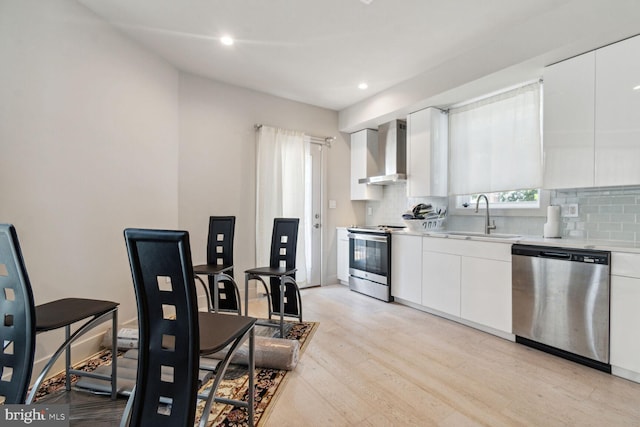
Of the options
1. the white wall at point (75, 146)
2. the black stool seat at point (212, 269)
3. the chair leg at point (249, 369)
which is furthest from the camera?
the black stool seat at point (212, 269)

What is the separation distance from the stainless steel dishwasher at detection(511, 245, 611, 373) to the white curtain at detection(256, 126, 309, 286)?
2608 millimetres

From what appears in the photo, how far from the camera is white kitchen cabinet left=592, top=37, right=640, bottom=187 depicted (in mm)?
2074

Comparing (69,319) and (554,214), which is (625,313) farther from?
(69,319)

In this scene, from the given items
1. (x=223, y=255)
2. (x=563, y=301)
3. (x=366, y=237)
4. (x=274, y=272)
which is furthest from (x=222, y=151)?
(x=563, y=301)

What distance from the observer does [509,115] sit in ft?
9.90

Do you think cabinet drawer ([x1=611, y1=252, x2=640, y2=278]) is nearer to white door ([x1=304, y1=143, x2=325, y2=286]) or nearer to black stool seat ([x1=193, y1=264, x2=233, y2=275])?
black stool seat ([x1=193, y1=264, x2=233, y2=275])

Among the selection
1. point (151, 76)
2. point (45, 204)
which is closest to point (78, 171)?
point (45, 204)

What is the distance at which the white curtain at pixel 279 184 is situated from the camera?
12.6ft

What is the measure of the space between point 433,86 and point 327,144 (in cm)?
183

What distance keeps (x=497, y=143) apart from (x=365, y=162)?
1845 mm

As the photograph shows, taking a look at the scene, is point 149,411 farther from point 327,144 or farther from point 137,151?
point 327,144

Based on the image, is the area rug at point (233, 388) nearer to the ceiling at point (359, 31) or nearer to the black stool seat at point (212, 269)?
the black stool seat at point (212, 269)

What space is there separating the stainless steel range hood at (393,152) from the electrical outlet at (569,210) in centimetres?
172

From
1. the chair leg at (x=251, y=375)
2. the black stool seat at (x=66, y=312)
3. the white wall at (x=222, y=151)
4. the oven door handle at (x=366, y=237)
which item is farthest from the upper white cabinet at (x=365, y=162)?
the black stool seat at (x=66, y=312)
